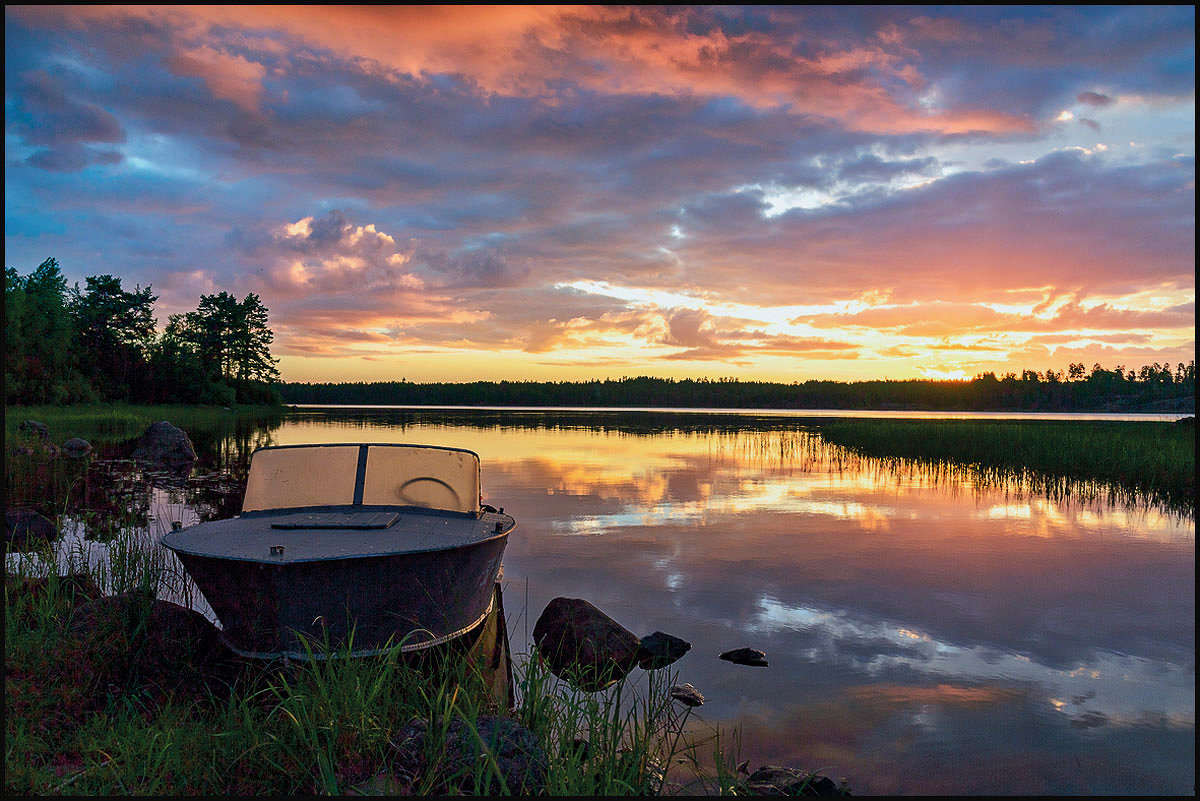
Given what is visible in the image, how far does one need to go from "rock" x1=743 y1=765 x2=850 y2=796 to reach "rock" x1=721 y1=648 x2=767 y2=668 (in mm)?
2785

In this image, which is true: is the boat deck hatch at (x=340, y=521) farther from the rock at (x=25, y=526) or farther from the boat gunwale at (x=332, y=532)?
the rock at (x=25, y=526)

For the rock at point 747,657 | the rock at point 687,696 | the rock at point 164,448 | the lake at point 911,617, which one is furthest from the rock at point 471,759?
the rock at point 164,448

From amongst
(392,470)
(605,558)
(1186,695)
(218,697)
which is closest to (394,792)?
(218,697)

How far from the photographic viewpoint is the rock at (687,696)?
7746 millimetres

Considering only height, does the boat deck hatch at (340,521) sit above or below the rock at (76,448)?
above

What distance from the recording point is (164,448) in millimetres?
30734

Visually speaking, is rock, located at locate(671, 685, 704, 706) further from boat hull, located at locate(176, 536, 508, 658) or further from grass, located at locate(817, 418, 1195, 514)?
grass, located at locate(817, 418, 1195, 514)

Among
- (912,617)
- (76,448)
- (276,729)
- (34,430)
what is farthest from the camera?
(34,430)

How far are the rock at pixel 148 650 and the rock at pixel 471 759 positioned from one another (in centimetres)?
284

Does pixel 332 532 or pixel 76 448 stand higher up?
pixel 332 532

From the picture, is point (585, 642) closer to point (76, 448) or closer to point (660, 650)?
point (660, 650)

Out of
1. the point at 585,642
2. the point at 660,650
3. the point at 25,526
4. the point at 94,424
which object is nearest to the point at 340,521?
the point at 585,642

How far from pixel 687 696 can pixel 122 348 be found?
3636 inches

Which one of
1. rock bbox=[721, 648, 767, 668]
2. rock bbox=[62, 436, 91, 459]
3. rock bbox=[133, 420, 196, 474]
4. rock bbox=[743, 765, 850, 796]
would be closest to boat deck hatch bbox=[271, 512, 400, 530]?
rock bbox=[721, 648, 767, 668]
